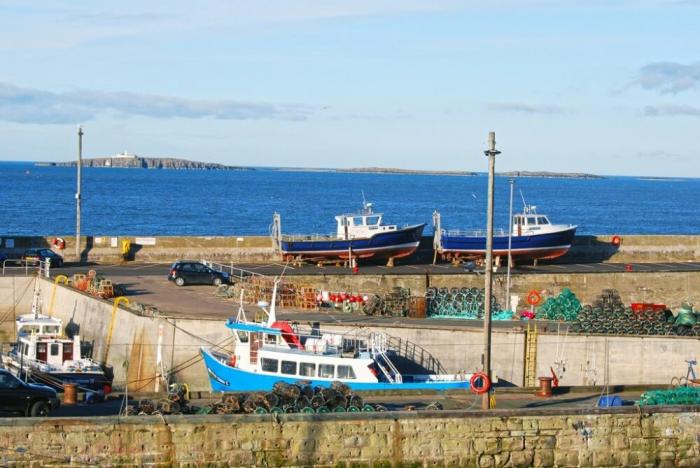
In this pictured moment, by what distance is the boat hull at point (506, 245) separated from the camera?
57.3m

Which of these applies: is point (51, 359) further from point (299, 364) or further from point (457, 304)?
point (457, 304)

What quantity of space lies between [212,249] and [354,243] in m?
6.84

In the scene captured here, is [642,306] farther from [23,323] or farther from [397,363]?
[23,323]

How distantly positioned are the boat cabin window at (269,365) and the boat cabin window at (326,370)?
4.26 ft

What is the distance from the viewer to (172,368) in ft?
126

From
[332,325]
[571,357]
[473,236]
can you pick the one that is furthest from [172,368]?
[473,236]

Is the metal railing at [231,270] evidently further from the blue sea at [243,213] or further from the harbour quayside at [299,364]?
the blue sea at [243,213]

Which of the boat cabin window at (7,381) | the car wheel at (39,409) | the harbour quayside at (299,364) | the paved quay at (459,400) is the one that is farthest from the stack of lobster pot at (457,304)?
the boat cabin window at (7,381)

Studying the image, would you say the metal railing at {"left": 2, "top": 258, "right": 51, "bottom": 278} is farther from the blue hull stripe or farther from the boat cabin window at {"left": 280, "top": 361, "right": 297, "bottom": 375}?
the boat cabin window at {"left": 280, "top": 361, "right": 297, "bottom": 375}

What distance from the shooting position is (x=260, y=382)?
3362 centimetres

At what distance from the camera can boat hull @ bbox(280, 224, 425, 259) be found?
55.8 metres

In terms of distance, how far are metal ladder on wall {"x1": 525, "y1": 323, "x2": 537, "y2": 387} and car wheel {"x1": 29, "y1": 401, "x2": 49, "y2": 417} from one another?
54.3 ft

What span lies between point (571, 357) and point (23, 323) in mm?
19065

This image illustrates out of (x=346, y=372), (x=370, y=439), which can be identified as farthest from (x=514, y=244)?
(x=370, y=439)
